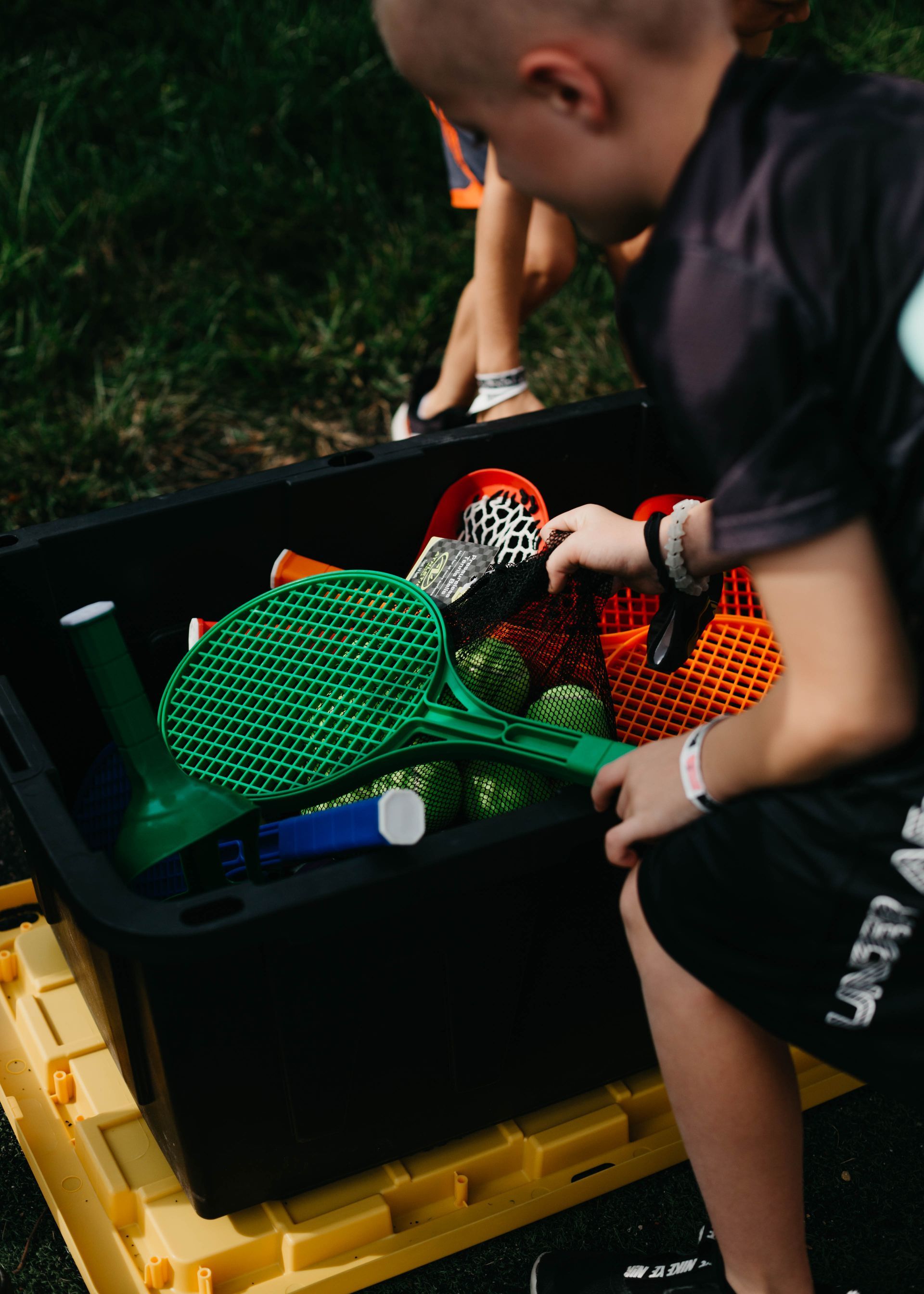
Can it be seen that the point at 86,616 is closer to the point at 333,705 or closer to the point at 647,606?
the point at 333,705

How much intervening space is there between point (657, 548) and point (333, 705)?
1.22 feet

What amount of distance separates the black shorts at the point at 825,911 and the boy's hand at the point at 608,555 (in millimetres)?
348

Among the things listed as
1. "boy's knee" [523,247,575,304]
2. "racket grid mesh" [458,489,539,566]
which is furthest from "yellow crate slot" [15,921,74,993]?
"boy's knee" [523,247,575,304]

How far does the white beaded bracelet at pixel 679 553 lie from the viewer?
3.85 ft

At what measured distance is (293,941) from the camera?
3.25 feet

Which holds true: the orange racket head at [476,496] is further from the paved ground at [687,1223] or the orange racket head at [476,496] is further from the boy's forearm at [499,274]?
the paved ground at [687,1223]

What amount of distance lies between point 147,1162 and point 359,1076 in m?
0.28

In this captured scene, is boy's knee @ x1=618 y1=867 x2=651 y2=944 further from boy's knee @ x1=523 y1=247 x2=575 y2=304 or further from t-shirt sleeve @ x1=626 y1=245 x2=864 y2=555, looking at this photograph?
boy's knee @ x1=523 y1=247 x2=575 y2=304

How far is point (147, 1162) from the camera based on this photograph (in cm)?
124

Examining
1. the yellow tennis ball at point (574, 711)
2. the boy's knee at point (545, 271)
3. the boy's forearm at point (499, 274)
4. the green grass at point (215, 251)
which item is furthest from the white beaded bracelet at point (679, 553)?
the green grass at point (215, 251)

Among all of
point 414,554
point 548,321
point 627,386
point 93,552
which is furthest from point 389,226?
point 93,552

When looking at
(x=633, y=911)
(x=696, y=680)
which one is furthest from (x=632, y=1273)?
(x=696, y=680)

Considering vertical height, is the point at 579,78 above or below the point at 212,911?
above

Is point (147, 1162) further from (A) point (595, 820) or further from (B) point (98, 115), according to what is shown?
(B) point (98, 115)
